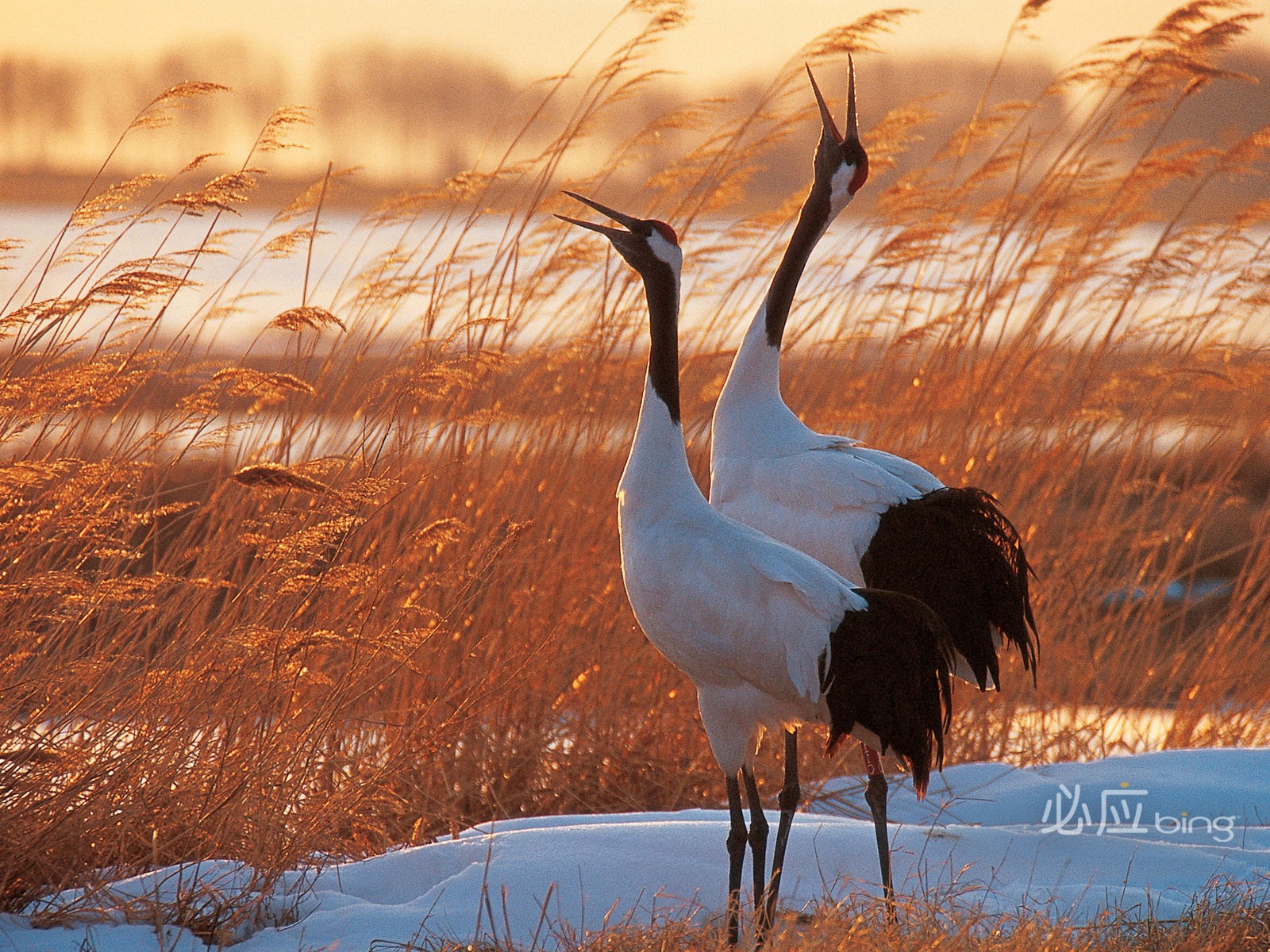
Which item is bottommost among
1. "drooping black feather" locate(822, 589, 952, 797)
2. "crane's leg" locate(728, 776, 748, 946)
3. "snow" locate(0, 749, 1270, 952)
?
"snow" locate(0, 749, 1270, 952)

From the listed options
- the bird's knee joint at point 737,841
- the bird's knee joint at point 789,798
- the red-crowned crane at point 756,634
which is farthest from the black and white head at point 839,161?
the bird's knee joint at point 737,841

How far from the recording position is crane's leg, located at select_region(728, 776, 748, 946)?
3.05 meters

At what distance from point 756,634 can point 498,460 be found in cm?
206

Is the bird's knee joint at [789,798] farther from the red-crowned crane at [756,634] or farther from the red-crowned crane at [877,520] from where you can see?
the red-crowned crane at [877,520]

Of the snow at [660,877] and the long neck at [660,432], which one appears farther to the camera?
the long neck at [660,432]

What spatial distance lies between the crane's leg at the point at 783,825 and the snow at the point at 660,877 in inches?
4.9

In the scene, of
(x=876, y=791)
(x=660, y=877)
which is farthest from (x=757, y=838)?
(x=876, y=791)

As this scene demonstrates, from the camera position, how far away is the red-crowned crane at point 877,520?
3732mm

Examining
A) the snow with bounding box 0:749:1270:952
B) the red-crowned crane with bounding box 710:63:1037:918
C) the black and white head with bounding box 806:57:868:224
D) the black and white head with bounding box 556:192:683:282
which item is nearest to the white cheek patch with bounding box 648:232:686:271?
the black and white head with bounding box 556:192:683:282

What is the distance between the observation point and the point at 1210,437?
6.09 meters

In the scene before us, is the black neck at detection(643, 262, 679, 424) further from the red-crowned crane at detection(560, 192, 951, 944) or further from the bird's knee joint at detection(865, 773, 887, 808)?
the bird's knee joint at detection(865, 773, 887, 808)

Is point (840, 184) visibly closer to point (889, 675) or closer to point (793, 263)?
point (793, 263)

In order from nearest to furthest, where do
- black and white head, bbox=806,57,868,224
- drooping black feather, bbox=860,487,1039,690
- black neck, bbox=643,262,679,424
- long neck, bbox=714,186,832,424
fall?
black neck, bbox=643,262,679,424
drooping black feather, bbox=860,487,1039,690
long neck, bbox=714,186,832,424
black and white head, bbox=806,57,868,224

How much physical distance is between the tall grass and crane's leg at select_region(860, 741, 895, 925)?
99 cm
